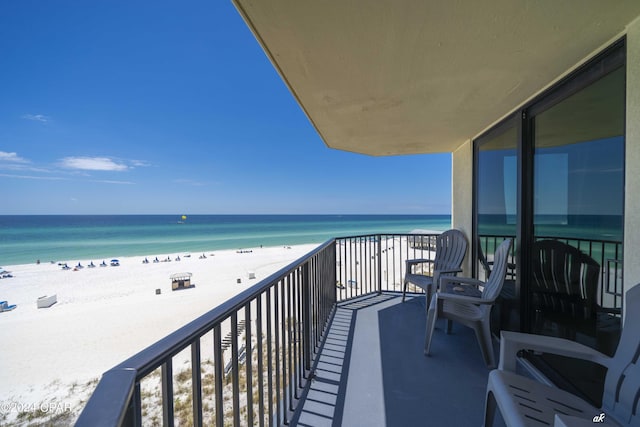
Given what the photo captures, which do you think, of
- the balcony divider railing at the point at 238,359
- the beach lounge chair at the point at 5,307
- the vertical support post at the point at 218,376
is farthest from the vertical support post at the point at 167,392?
the beach lounge chair at the point at 5,307

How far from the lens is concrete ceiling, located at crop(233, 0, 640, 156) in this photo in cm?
115

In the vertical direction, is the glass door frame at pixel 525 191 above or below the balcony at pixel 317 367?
above

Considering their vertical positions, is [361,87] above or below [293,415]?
above

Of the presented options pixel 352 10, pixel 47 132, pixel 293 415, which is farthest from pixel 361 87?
pixel 47 132

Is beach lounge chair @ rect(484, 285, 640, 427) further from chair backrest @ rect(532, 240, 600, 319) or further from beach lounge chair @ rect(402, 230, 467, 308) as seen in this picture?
beach lounge chair @ rect(402, 230, 467, 308)

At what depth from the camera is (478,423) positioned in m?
1.53

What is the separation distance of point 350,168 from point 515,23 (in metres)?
27.1

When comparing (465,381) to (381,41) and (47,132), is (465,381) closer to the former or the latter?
(381,41)

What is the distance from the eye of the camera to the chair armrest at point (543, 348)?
3.86 feet

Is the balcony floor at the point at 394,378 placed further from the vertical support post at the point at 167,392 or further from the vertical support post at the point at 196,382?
the vertical support post at the point at 167,392

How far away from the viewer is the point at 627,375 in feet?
3.38

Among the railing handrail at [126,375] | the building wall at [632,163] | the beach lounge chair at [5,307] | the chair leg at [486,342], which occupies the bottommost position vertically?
the beach lounge chair at [5,307]

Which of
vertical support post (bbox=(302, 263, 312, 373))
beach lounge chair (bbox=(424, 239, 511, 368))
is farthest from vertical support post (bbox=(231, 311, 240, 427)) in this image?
beach lounge chair (bbox=(424, 239, 511, 368))

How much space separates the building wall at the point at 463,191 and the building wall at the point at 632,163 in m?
2.07
